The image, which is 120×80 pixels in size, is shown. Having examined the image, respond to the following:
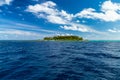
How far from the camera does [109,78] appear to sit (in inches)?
590

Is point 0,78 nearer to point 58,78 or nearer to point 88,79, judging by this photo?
point 58,78

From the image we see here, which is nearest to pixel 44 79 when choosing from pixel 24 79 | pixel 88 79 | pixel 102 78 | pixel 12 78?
pixel 24 79

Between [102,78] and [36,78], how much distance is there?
23.3ft

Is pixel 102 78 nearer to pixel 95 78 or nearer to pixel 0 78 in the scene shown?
pixel 95 78

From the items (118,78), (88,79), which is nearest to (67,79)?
(88,79)

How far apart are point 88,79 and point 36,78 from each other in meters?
5.53

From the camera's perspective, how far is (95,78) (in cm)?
1489

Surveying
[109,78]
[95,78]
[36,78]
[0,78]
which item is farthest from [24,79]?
[109,78]

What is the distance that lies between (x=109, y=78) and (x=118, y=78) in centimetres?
97

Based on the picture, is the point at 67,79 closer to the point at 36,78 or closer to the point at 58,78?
the point at 58,78

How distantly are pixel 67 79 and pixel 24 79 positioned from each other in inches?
177

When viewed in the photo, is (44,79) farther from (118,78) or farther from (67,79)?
(118,78)

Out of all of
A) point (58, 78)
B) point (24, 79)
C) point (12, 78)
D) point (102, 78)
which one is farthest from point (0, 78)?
point (102, 78)

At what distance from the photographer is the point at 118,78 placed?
49.1 feet
